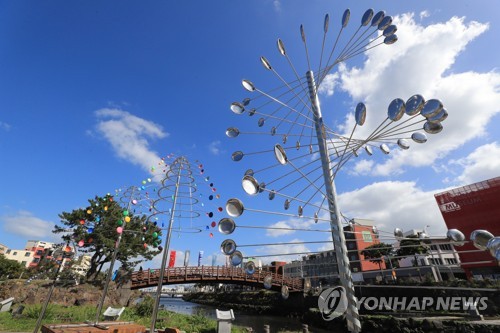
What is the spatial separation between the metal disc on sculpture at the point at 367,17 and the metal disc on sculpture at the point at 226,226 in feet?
17.2

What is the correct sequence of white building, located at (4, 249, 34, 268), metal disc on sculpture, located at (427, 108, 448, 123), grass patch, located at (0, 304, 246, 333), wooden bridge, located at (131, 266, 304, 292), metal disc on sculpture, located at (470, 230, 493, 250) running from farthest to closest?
white building, located at (4, 249, 34, 268) → wooden bridge, located at (131, 266, 304, 292) → grass patch, located at (0, 304, 246, 333) → metal disc on sculpture, located at (470, 230, 493, 250) → metal disc on sculpture, located at (427, 108, 448, 123)

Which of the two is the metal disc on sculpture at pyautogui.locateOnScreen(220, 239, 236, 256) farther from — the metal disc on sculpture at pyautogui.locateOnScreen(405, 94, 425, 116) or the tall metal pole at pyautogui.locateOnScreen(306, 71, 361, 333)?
the metal disc on sculpture at pyautogui.locateOnScreen(405, 94, 425, 116)

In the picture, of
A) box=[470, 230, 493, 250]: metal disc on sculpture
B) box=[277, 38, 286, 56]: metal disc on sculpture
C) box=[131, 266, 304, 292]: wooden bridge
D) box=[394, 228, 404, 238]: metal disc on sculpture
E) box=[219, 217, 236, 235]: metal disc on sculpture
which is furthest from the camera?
box=[131, 266, 304, 292]: wooden bridge

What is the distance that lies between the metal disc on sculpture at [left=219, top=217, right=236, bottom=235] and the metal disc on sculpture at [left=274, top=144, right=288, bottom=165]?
127 cm

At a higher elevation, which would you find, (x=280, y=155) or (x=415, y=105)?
(x=415, y=105)

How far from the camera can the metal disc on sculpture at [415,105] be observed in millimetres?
3283

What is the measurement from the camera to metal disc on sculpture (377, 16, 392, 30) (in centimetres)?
528

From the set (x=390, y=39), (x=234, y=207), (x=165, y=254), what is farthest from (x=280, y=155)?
(x=165, y=254)

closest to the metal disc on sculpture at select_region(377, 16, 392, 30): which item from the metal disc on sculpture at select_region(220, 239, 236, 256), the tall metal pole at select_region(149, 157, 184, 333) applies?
the metal disc on sculpture at select_region(220, 239, 236, 256)

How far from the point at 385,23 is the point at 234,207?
5.07 m

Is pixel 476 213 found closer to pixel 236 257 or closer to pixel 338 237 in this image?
pixel 338 237

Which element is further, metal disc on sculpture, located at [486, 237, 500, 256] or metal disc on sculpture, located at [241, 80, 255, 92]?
metal disc on sculpture, located at [241, 80, 255, 92]

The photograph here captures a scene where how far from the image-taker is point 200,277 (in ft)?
97.2

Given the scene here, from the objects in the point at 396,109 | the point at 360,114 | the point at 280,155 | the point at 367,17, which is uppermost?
the point at 367,17
